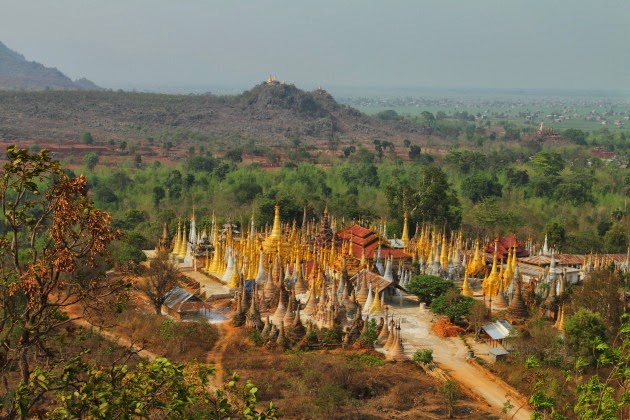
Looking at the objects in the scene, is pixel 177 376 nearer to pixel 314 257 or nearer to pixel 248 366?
pixel 248 366

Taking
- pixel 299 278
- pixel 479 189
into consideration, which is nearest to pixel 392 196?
pixel 479 189

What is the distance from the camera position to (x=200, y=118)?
14762 cm

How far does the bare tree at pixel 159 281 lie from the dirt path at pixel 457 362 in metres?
9.86

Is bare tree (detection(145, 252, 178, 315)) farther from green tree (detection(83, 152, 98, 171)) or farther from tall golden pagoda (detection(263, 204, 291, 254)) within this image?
green tree (detection(83, 152, 98, 171))

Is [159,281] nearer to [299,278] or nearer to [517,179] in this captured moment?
[299,278]

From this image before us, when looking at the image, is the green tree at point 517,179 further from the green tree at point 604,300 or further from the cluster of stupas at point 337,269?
the green tree at point 604,300

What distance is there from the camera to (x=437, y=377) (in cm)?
2478

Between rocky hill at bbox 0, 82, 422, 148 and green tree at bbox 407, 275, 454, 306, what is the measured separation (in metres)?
85.8

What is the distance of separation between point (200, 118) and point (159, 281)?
119320 mm

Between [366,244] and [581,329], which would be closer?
[581,329]

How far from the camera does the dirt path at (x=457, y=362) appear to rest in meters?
23.1

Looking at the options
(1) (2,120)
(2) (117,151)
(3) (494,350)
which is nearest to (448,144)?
(2) (117,151)

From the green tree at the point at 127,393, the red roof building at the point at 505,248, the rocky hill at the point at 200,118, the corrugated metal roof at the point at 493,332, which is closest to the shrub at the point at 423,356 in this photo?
the corrugated metal roof at the point at 493,332

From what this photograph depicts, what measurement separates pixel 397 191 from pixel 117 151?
56029mm
